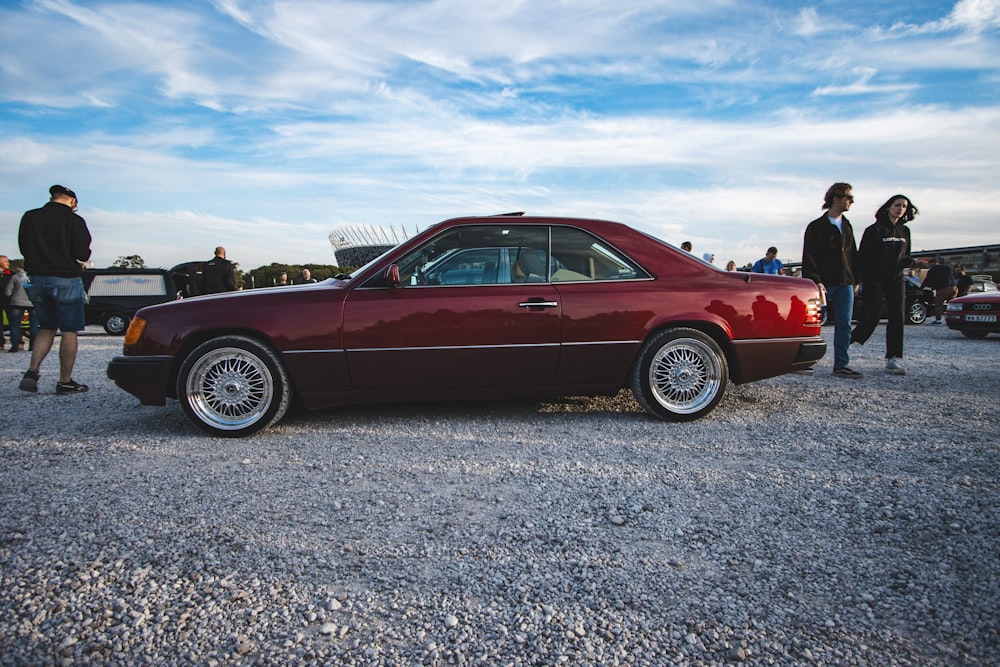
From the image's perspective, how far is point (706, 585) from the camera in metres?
1.82

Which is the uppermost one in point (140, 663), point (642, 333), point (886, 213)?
point (886, 213)

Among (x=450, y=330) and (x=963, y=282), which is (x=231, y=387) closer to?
(x=450, y=330)

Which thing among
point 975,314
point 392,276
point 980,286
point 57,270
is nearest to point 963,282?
point 980,286

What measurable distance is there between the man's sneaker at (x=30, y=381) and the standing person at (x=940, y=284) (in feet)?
54.4

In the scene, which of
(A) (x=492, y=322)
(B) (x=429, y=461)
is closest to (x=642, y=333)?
(A) (x=492, y=322)

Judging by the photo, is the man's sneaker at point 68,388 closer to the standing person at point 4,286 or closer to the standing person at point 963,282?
the standing person at point 4,286

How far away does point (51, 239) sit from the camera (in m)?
5.01

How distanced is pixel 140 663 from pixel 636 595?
1.38 metres

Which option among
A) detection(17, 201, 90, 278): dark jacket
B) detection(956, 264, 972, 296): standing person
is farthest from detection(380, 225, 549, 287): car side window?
detection(956, 264, 972, 296): standing person

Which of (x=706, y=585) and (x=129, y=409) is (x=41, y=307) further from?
(x=706, y=585)

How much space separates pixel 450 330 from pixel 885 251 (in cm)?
453

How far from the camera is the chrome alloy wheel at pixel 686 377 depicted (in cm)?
384

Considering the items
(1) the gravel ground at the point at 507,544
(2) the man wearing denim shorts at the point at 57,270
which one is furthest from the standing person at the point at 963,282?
(2) the man wearing denim shorts at the point at 57,270

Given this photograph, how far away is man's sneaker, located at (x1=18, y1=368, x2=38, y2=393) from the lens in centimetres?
513
